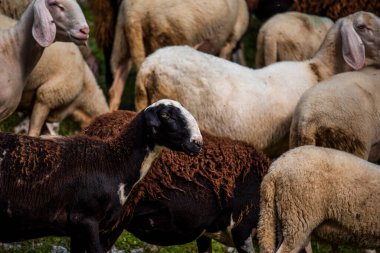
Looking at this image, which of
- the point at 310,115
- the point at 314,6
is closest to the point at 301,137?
the point at 310,115

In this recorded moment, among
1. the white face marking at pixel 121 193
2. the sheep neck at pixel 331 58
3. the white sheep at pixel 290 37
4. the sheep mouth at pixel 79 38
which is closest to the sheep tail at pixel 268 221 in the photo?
the white face marking at pixel 121 193

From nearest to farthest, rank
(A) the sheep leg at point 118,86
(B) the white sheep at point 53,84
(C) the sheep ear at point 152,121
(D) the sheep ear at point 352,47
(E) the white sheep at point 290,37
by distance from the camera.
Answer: (C) the sheep ear at point 152,121
(D) the sheep ear at point 352,47
(B) the white sheep at point 53,84
(A) the sheep leg at point 118,86
(E) the white sheep at point 290,37

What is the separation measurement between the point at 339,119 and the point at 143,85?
6.48ft

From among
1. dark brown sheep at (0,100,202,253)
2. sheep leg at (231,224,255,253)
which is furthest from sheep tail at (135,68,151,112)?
dark brown sheep at (0,100,202,253)

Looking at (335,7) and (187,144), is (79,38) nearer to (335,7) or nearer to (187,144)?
(187,144)

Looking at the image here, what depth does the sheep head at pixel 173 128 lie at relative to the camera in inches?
291

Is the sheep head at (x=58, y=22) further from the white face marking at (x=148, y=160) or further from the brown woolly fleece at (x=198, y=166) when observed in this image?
the white face marking at (x=148, y=160)

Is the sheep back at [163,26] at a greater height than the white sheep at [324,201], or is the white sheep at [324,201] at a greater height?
the white sheep at [324,201]

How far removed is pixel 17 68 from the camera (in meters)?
9.48

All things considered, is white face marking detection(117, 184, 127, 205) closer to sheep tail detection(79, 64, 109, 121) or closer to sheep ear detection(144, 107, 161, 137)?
sheep ear detection(144, 107, 161, 137)

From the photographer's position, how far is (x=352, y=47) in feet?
34.8

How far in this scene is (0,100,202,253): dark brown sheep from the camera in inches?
286

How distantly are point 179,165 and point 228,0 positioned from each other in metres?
4.70

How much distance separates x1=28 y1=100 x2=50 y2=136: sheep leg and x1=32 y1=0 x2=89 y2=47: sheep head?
1519 millimetres
